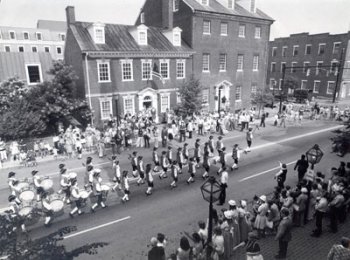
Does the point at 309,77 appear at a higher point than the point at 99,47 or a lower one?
lower

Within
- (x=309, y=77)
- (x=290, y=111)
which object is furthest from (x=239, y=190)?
(x=309, y=77)

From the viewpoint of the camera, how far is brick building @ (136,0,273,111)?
31.5 m

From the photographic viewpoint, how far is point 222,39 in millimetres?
33031

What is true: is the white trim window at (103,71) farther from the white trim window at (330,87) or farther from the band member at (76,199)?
the white trim window at (330,87)

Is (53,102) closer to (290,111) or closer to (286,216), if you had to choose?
(286,216)

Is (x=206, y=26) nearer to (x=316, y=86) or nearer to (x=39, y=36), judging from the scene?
(x=316, y=86)

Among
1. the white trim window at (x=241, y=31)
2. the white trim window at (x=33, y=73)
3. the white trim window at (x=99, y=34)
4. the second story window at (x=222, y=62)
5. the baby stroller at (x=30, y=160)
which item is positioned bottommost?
the baby stroller at (x=30, y=160)

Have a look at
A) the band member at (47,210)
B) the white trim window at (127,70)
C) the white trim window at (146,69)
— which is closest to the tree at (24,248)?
the band member at (47,210)

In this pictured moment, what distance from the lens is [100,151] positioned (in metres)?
18.9

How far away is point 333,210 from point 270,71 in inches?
2016

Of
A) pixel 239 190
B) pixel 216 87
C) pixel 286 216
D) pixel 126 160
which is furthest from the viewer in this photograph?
pixel 216 87

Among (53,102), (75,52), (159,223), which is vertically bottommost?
(159,223)

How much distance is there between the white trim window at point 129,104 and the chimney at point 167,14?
10.1m

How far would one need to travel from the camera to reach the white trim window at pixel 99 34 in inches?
1026
